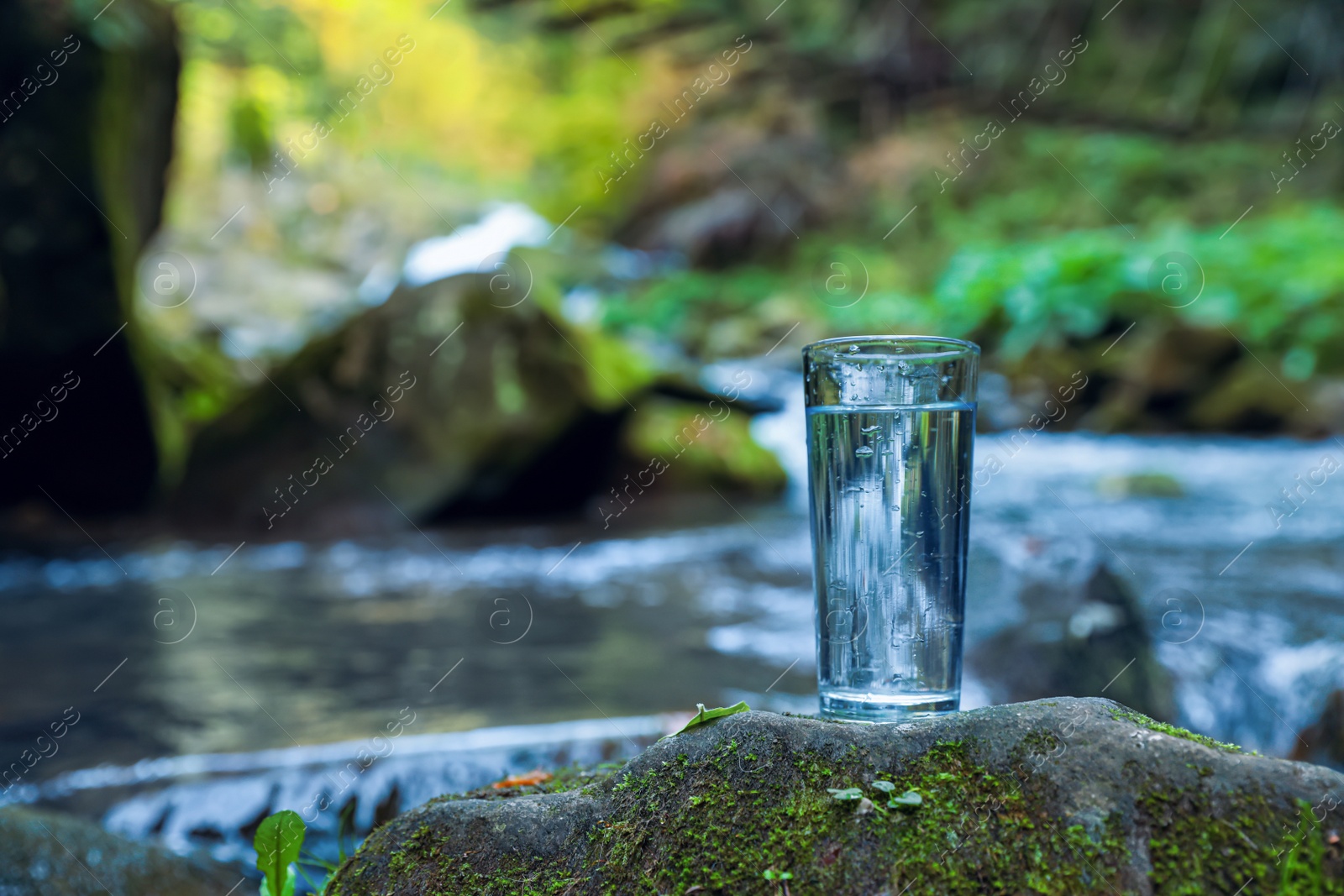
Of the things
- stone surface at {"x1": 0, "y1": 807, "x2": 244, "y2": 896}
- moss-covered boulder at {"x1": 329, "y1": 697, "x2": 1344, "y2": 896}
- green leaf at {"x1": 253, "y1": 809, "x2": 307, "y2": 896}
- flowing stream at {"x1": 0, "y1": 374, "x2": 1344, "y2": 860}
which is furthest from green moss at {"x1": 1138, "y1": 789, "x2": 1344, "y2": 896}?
flowing stream at {"x1": 0, "y1": 374, "x2": 1344, "y2": 860}

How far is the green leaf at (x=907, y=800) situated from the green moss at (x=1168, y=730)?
10.4 inches

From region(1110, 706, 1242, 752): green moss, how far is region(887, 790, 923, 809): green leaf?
0.86ft

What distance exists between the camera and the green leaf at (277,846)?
1.25 metres

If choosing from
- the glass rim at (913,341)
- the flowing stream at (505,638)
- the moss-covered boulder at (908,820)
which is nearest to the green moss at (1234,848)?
the moss-covered boulder at (908,820)

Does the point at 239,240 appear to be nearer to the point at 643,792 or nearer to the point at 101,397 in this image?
the point at 101,397

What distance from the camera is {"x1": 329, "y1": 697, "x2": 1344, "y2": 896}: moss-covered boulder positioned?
911mm

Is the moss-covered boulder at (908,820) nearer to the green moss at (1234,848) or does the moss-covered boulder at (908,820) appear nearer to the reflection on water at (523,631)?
the green moss at (1234,848)

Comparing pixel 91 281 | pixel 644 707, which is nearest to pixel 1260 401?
pixel 644 707

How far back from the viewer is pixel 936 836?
0.96m

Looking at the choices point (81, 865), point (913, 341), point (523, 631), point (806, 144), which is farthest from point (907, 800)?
point (806, 144)

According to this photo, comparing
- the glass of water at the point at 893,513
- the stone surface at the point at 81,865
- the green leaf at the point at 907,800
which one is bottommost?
the stone surface at the point at 81,865

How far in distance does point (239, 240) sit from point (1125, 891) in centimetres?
2154

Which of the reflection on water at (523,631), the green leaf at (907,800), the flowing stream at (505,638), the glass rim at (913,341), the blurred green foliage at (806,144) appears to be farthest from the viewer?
the blurred green foliage at (806,144)

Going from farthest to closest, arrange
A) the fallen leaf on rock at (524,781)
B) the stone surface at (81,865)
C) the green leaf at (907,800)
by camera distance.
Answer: the stone surface at (81,865) < the fallen leaf on rock at (524,781) < the green leaf at (907,800)
